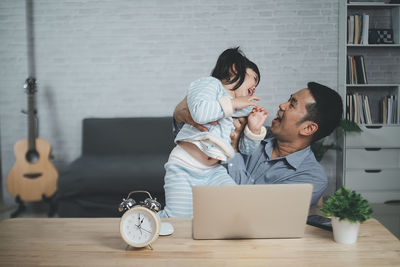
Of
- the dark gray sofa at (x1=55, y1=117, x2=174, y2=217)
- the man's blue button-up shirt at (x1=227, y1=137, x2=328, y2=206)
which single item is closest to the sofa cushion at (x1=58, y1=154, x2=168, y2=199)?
the dark gray sofa at (x1=55, y1=117, x2=174, y2=217)

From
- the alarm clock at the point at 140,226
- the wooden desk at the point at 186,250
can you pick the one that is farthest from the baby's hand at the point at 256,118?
the alarm clock at the point at 140,226

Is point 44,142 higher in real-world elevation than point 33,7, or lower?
lower

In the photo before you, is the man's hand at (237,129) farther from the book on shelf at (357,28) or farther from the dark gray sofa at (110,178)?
the book on shelf at (357,28)

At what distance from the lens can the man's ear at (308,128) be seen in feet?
5.47

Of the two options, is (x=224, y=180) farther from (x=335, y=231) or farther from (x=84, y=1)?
(x=84, y=1)

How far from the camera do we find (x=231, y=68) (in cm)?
153

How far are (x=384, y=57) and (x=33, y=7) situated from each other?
127 inches

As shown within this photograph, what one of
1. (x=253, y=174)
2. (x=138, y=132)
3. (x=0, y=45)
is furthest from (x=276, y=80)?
(x=0, y=45)

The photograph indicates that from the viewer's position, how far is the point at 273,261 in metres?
0.87

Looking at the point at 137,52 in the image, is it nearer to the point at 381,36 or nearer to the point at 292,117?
the point at 292,117

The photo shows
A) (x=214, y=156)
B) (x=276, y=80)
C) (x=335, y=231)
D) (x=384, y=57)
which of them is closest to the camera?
(x=335, y=231)

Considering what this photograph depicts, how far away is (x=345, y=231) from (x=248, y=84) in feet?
2.45

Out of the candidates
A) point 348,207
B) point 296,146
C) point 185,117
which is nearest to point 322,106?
point 296,146

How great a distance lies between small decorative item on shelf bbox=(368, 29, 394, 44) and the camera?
3115 millimetres
